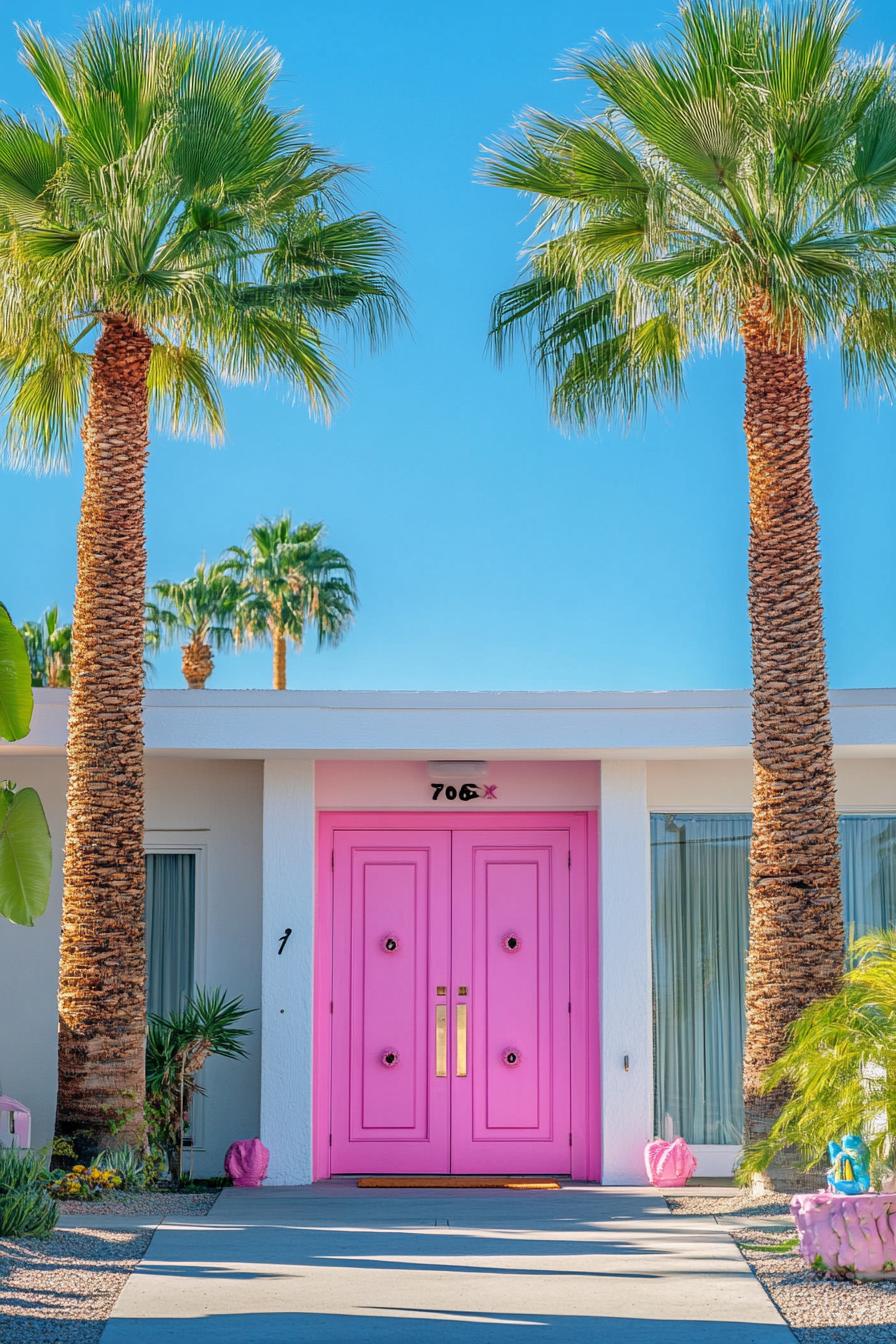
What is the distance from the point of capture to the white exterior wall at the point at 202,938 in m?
12.3

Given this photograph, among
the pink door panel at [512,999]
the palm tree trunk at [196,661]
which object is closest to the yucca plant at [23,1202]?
the pink door panel at [512,999]

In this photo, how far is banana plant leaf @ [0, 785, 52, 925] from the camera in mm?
9945

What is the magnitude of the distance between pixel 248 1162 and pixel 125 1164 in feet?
4.66

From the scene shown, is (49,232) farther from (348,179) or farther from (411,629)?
(411,629)

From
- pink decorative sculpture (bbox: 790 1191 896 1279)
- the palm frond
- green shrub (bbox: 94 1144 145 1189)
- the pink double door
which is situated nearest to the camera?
pink decorative sculpture (bbox: 790 1191 896 1279)

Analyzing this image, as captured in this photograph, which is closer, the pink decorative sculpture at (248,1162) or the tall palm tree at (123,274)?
the tall palm tree at (123,274)

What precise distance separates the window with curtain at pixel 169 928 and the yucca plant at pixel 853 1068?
533 centimetres

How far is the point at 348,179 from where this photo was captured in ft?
37.9

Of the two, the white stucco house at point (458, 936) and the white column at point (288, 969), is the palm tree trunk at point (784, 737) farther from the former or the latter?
the white column at point (288, 969)

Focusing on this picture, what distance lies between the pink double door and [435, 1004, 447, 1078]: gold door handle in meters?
0.01

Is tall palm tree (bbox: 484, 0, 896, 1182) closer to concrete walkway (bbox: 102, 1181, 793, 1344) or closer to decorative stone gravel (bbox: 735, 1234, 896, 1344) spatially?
concrete walkway (bbox: 102, 1181, 793, 1344)

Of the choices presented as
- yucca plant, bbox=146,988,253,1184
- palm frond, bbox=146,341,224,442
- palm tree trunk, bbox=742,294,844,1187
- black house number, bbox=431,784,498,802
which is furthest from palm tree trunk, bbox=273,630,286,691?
palm tree trunk, bbox=742,294,844,1187

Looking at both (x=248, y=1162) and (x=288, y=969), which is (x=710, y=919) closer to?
(x=288, y=969)

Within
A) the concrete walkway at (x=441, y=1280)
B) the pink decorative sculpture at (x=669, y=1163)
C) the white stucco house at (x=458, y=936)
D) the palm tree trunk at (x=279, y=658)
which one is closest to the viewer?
the concrete walkway at (x=441, y=1280)
